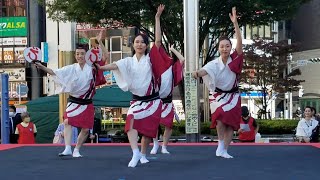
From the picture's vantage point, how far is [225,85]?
606 cm

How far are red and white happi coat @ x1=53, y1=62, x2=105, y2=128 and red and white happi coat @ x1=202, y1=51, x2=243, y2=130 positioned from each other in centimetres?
146

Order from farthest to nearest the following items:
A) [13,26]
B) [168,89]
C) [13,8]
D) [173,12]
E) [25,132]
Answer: [13,8] < [13,26] < [173,12] < [25,132] < [168,89]

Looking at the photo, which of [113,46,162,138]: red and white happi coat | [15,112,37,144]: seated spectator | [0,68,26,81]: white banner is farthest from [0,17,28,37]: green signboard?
[113,46,162,138]: red and white happi coat

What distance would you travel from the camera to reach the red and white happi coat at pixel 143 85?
17.8 feet

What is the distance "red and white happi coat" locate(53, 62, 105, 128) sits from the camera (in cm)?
637

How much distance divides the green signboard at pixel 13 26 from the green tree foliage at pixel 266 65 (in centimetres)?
1274

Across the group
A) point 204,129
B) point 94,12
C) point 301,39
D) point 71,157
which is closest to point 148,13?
point 94,12

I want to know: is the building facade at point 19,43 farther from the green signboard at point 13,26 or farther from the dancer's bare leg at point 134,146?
the dancer's bare leg at point 134,146

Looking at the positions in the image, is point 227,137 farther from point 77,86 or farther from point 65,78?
point 65,78

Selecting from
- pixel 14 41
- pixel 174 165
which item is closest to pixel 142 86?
pixel 174 165

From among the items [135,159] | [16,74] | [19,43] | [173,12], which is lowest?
[135,159]

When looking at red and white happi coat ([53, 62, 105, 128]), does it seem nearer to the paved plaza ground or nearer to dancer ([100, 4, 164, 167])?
the paved plaza ground

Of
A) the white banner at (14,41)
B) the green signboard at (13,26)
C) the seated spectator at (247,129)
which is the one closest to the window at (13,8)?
the green signboard at (13,26)

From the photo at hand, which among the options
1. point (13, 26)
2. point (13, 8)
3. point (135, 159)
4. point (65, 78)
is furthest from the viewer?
point (13, 8)
